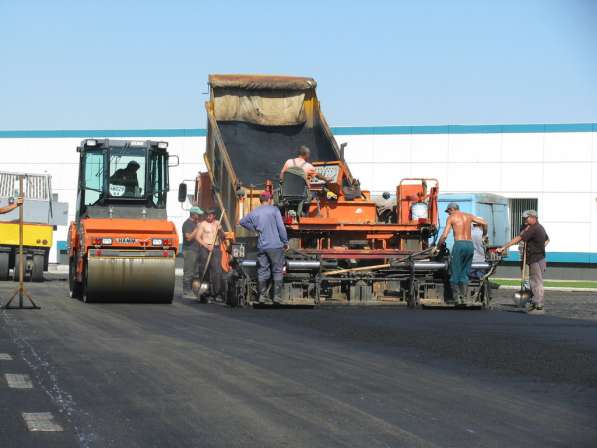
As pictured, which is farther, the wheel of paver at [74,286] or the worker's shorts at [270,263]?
the wheel of paver at [74,286]

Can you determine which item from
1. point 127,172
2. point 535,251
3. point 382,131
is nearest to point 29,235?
point 127,172

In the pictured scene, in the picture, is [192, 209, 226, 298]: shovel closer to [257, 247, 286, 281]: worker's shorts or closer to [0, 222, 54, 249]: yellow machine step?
[257, 247, 286, 281]: worker's shorts

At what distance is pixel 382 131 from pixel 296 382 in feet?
129

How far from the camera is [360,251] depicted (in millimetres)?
19375

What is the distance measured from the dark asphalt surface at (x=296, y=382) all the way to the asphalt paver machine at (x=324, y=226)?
118 inches

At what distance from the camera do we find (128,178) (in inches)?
Answer: 829

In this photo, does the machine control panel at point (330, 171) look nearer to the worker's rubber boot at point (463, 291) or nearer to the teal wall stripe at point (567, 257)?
the worker's rubber boot at point (463, 291)

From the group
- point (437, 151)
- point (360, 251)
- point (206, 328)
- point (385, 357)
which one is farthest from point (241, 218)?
point (437, 151)

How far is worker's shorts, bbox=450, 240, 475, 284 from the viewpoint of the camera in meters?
19.4

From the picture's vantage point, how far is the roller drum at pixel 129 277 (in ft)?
64.0

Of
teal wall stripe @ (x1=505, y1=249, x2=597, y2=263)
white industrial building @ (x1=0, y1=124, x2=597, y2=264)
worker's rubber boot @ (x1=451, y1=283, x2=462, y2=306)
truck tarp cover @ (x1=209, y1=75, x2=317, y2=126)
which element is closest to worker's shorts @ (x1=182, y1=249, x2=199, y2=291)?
truck tarp cover @ (x1=209, y1=75, x2=317, y2=126)

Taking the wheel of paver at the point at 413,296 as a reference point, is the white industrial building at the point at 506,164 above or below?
above

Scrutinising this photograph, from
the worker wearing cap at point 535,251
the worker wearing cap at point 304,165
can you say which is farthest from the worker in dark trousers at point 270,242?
the worker wearing cap at point 535,251

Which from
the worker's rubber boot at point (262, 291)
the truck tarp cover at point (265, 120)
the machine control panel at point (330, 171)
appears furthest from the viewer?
the truck tarp cover at point (265, 120)
